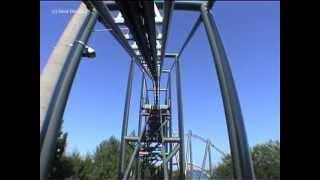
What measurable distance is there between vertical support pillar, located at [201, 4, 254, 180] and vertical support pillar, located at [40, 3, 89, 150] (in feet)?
12.7

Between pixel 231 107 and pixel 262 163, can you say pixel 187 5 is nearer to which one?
pixel 231 107

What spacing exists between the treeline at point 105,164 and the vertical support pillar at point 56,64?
19.7 meters

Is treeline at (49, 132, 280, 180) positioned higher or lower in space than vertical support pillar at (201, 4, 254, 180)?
higher

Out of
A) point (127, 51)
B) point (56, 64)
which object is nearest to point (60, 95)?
point (56, 64)

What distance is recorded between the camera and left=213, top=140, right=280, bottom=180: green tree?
53031mm

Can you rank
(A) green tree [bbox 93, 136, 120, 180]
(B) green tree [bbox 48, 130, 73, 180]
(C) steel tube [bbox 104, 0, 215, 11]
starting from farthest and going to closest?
(A) green tree [bbox 93, 136, 120, 180]
(B) green tree [bbox 48, 130, 73, 180]
(C) steel tube [bbox 104, 0, 215, 11]

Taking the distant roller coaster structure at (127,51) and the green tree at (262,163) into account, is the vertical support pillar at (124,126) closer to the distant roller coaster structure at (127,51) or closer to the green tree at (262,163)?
the distant roller coaster structure at (127,51)

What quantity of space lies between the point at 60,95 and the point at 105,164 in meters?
50.2

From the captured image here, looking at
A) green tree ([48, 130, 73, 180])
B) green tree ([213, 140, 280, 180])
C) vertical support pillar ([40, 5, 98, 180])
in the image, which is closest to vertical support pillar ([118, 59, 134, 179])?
green tree ([48, 130, 73, 180])

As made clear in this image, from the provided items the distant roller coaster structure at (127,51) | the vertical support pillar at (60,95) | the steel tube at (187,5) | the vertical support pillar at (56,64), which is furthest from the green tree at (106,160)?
the vertical support pillar at (56,64)

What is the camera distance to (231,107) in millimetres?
12148

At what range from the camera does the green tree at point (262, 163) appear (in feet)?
174

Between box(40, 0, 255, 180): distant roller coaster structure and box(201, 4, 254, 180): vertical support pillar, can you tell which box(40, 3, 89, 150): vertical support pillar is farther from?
box(201, 4, 254, 180): vertical support pillar
